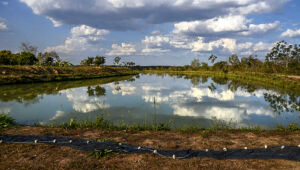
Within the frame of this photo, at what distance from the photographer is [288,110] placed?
10.2m

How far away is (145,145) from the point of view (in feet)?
14.5

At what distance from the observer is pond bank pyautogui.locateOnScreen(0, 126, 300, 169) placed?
349 centimetres

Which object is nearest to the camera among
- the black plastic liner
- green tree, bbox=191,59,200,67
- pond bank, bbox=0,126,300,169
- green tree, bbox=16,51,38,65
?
pond bank, bbox=0,126,300,169

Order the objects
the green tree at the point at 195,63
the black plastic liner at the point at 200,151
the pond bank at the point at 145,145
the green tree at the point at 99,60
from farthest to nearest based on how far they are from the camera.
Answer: the green tree at the point at 195,63
the green tree at the point at 99,60
the black plastic liner at the point at 200,151
the pond bank at the point at 145,145

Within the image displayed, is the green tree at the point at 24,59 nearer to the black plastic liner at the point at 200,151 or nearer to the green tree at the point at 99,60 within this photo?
the green tree at the point at 99,60

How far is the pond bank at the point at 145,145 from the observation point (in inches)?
137

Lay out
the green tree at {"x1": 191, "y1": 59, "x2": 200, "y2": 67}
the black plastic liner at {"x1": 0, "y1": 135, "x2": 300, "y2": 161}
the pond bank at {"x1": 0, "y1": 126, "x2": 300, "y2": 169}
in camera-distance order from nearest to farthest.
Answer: the pond bank at {"x1": 0, "y1": 126, "x2": 300, "y2": 169} → the black plastic liner at {"x1": 0, "y1": 135, "x2": 300, "y2": 161} → the green tree at {"x1": 191, "y1": 59, "x2": 200, "y2": 67}

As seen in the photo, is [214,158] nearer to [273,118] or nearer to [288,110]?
[273,118]

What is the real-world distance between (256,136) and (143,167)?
3512 mm

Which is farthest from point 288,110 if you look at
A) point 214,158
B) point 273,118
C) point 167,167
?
point 167,167

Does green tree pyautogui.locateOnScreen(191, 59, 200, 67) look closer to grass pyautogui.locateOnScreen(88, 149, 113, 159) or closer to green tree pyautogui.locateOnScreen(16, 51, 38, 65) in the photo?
green tree pyautogui.locateOnScreen(16, 51, 38, 65)

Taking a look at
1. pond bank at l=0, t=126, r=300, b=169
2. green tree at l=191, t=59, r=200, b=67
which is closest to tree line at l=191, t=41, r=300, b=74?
green tree at l=191, t=59, r=200, b=67

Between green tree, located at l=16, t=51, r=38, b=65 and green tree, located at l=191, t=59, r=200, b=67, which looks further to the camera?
green tree, located at l=191, t=59, r=200, b=67

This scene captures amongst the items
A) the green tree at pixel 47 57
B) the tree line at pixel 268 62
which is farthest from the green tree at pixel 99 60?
the tree line at pixel 268 62
